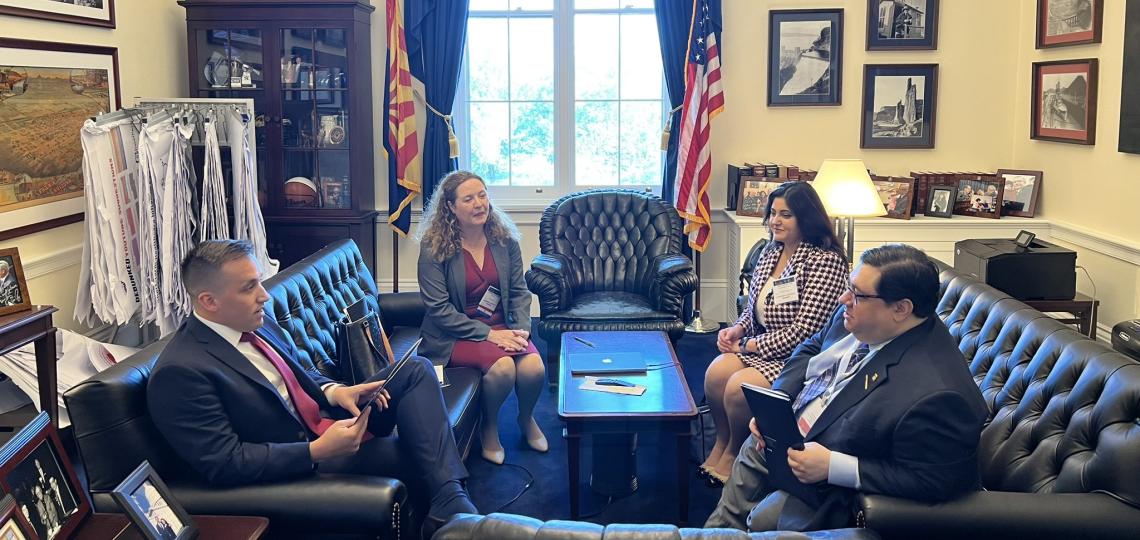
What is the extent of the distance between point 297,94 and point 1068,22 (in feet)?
15.1

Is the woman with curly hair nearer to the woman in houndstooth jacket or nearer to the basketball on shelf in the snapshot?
the woman in houndstooth jacket

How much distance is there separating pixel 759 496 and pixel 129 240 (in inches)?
135

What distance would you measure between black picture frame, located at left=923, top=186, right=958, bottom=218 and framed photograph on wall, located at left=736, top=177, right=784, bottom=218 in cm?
94

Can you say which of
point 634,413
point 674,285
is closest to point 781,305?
point 634,413

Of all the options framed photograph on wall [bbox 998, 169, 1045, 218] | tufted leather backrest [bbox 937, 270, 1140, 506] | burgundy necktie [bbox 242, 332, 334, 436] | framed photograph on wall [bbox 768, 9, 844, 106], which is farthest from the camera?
framed photograph on wall [bbox 768, 9, 844, 106]

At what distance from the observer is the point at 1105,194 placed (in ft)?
16.9

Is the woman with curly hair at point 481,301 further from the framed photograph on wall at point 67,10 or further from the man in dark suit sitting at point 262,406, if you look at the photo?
the framed photograph on wall at point 67,10

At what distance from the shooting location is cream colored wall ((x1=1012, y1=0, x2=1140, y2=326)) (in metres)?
4.92

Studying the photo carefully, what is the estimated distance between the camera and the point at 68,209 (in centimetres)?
483

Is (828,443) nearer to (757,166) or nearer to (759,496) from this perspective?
(759,496)

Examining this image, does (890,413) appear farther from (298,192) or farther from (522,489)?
(298,192)

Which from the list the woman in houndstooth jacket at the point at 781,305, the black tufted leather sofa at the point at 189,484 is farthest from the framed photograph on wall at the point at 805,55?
the black tufted leather sofa at the point at 189,484

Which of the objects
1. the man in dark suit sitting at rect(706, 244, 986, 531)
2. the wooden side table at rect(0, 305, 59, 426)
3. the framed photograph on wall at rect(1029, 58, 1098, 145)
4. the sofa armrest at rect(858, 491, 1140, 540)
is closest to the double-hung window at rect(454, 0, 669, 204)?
the framed photograph on wall at rect(1029, 58, 1098, 145)

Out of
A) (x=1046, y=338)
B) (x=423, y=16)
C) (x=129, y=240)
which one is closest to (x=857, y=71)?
(x=423, y=16)
